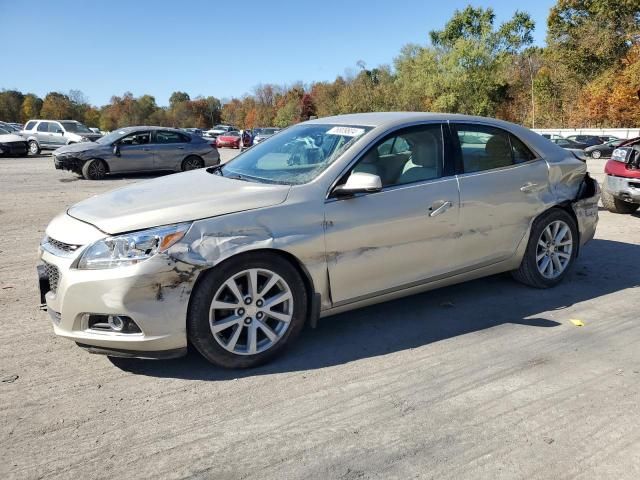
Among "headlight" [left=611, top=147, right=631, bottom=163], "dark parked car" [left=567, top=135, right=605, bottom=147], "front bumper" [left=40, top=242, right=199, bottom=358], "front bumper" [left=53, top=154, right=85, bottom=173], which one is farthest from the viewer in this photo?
"dark parked car" [left=567, top=135, right=605, bottom=147]

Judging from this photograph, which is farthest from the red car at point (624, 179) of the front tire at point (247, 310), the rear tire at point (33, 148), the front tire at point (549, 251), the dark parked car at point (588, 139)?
the dark parked car at point (588, 139)

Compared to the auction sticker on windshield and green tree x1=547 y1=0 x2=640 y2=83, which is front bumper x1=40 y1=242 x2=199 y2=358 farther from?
green tree x1=547 y1=0 x2=640 y2=83

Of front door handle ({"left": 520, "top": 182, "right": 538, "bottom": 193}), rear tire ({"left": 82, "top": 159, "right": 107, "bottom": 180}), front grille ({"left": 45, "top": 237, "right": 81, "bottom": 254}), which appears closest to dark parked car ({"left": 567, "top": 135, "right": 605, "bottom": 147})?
rear tire ({"left": 82, "top": 159, "right": 107, "bottom": 180})

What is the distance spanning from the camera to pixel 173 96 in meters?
134

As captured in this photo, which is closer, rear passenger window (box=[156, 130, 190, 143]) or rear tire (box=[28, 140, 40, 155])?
rear passenger window (box=[156, 130, 190, 143])

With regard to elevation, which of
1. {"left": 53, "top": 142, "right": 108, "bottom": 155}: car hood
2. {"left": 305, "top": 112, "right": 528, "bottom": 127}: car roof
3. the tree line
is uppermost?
the tree line

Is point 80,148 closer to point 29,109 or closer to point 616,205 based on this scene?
point 616,205

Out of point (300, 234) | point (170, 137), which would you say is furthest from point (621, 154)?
point (170, 137)

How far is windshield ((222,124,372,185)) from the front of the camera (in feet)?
13.2

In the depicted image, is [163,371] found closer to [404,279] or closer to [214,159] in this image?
[404,279]

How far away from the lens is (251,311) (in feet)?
11.5

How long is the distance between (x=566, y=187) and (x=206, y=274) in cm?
354

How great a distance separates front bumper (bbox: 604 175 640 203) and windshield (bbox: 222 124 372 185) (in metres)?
5.97

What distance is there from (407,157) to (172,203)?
1.82 meters
